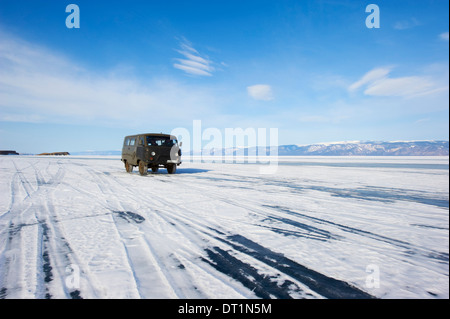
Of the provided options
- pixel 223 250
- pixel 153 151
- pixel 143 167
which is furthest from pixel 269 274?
pixel 143 167

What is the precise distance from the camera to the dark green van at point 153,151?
501 inches

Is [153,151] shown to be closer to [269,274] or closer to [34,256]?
[34,256]

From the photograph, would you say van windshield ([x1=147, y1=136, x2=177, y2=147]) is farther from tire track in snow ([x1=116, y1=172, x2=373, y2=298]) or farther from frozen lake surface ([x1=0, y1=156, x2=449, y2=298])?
tire track in snow ([x1=116, y1=172, x2=373, y2=298])

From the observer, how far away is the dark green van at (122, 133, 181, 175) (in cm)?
1273

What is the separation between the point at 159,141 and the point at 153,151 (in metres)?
0.77

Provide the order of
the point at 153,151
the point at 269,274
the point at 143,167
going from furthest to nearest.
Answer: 1. the point at 143,167
2. the point at 153,151
3. the point at 269,274

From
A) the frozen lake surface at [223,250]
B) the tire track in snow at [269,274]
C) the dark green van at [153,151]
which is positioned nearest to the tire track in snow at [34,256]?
the frozen lake surface at [223,250]

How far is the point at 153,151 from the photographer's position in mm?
12742

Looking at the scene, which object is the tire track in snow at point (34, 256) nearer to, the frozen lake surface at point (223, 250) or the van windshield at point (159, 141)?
the frozen lake surface at point (223, 250)

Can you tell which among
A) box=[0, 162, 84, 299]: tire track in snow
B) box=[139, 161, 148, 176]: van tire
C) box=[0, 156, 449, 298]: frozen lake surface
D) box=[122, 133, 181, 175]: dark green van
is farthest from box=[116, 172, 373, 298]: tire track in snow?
box=[139, 161, 148, 176]: van tire

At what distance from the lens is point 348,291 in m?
2.34

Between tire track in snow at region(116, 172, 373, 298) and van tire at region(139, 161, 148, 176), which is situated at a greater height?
van tire at region(139, 161, 148, 176)
